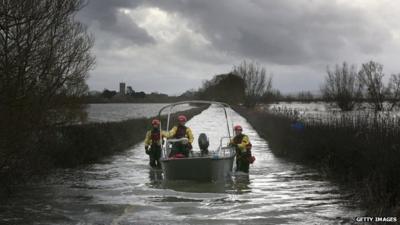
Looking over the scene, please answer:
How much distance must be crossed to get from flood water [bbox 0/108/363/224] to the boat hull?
20cm

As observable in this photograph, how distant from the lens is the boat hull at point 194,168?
15.1 metres

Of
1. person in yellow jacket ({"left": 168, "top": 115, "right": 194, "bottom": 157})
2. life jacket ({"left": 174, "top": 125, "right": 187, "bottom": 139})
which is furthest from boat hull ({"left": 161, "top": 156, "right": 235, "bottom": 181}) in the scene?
life jacket ({"left": 174, "top": 125, "right": 187, "bottom": 139})

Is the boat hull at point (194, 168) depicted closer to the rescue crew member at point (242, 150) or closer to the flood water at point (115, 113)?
the rescue crew member at point (242, 150)

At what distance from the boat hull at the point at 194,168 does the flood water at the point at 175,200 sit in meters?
0.20

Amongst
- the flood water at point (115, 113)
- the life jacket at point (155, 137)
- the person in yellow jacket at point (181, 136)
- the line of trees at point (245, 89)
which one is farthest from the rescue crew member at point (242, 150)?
the line of trees at point (245, 89)

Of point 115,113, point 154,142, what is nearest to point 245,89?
point 115,113

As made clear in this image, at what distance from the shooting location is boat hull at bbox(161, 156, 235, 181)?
15.1m

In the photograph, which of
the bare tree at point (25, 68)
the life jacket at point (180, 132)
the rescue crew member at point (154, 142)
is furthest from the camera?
the rescue crew member at point (154, 142)

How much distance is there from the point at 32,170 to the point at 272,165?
963 cm

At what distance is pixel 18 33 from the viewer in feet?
47.6

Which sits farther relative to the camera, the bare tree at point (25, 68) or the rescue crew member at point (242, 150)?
the rescue crew member at point (242, 150)

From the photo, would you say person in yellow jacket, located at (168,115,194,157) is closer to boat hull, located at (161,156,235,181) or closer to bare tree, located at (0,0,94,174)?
boat hull, located at (161,156,235,181)

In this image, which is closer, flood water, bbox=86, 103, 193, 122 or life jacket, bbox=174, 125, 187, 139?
life jacket, bbox=174, 125, 187, 139

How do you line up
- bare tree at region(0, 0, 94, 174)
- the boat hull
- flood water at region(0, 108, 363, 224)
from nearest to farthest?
flood water at region(0, 108, 363, 224) < bare tree at region(0, 0, 94, 174) < the boat hull
